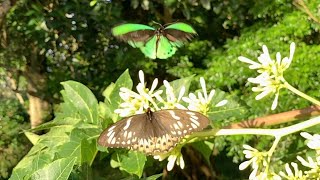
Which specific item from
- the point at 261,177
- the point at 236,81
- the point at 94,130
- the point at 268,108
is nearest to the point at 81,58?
the point at 236,81

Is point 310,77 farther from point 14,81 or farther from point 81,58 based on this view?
point 14,81

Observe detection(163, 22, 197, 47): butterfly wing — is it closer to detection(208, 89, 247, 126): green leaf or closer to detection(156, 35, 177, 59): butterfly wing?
detection(156, 35, 177, 59): butterfly wing

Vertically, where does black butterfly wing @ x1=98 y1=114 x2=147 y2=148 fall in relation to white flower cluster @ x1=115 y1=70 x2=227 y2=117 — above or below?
below

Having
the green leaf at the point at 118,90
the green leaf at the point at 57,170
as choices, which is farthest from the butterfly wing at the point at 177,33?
the green leaf at the point at 57,170

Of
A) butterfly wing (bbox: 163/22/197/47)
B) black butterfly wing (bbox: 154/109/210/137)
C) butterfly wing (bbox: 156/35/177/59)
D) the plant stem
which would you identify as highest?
butterfly wing (bbox: 163/22/197/47)

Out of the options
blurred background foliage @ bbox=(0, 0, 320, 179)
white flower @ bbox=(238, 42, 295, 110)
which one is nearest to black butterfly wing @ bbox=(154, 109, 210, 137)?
white flower @ bbox=(238, 42, 295, 110)

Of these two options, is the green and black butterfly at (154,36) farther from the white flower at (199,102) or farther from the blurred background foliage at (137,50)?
the blurred background foliage at (137,50)
